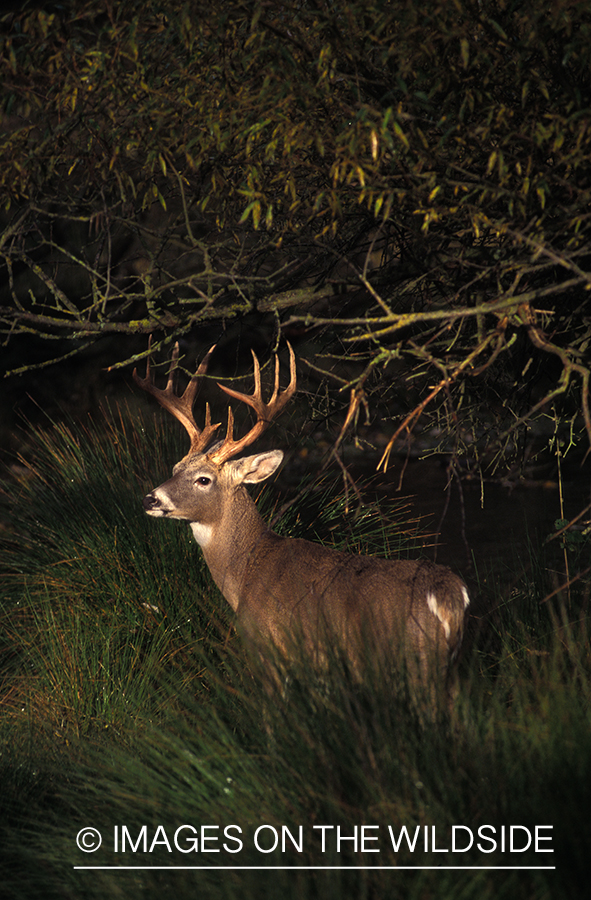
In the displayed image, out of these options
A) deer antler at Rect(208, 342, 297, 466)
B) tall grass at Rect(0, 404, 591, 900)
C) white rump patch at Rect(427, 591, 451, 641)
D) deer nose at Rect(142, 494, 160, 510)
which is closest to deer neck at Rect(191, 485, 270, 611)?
deer antler at Rect(208, 342, 297, 466)

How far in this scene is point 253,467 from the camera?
5070 millimetres

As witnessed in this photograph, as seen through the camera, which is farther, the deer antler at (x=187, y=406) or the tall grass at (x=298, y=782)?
the deer antler at (x=187, y=406)

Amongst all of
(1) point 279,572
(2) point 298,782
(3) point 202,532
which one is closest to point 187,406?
(3) point 202,532

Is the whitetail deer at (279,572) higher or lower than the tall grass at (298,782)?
lower

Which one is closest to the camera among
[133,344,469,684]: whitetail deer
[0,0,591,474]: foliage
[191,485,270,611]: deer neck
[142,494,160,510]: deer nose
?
[0,0,591,474]: foliage

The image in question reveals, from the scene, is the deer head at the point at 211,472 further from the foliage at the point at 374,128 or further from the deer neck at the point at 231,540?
the foliage at the point at 374,128

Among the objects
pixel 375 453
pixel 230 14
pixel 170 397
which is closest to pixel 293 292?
pixel 170 397

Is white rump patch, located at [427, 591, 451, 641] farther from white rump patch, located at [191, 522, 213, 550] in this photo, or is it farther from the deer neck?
white rump patch, located at [191, 522, 213, 550]

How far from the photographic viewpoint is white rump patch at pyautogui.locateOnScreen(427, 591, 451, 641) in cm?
420

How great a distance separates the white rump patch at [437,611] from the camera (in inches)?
165

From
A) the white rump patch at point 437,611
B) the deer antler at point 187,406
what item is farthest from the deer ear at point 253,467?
the white rump patch at point 437,611

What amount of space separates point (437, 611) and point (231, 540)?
127 centimetres

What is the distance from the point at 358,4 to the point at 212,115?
69 cm

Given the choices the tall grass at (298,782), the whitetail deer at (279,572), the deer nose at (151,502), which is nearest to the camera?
the tall grass at (298,782)
